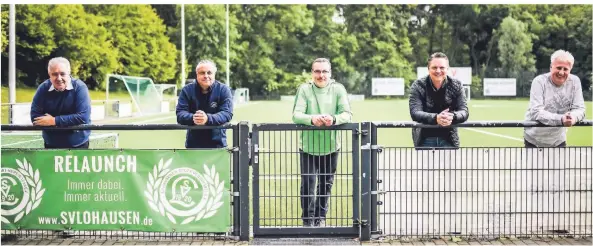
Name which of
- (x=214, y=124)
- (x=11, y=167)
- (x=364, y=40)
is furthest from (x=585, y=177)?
(x=364, y=40)

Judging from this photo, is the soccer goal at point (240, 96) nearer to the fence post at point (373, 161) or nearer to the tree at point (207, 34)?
the tree at point (207, 34)

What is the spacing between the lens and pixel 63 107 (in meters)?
6.45

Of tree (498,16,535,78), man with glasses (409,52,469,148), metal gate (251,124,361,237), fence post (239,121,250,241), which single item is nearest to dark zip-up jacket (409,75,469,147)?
man with glasses (409,52,469,148)

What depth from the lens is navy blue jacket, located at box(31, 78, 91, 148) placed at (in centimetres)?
632

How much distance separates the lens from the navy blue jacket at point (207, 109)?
6149 millimetres

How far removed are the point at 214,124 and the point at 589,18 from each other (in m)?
73.9

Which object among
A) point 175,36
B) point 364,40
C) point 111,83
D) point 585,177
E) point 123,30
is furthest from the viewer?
point 364,40

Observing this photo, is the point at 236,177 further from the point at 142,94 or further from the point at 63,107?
the point at 142,94

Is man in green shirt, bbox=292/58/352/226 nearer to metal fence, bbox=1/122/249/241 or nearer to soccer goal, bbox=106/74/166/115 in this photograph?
metal fence, bbox=1/122/249/241

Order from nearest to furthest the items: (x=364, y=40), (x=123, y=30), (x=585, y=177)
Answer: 1. (x=585, y=177)
2. (x=123, y=30)
3. (x=364, y=40)

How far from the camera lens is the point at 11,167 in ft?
19.9

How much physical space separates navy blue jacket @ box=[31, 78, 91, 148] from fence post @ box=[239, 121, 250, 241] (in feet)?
4.95

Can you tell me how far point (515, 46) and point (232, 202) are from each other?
73933 millimetres

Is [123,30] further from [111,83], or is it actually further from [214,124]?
[214,124]
